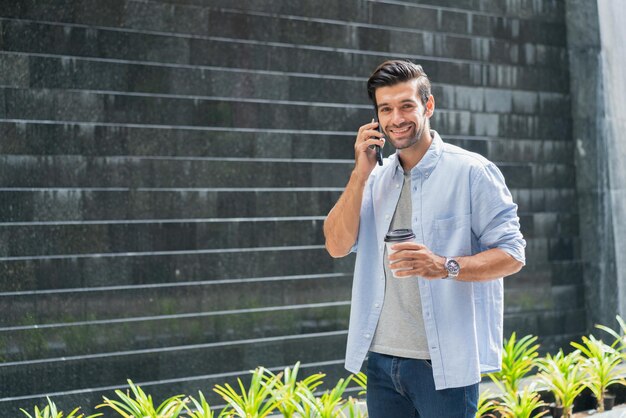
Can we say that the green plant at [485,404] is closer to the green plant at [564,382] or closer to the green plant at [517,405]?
the green plant at [517,405]

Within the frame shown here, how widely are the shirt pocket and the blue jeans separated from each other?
1.33ft

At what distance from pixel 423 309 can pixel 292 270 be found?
4.10m

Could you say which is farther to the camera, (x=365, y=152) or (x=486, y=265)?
(x=365, y=152)

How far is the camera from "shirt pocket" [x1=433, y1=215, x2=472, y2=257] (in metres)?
3.45

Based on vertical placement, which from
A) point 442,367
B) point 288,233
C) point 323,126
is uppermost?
point 323,126

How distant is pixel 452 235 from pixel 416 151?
13.5 inches

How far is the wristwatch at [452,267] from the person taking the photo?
130 inches

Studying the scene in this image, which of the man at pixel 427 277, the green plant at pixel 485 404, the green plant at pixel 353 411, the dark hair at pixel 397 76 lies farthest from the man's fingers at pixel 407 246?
the green plant at pixel 485 404

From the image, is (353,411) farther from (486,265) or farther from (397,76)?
(397,76)

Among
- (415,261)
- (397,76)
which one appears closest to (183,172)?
(397,76)

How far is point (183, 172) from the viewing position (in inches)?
272

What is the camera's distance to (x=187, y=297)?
A: 689 cm

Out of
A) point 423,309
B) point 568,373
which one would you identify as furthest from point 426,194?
point 568,373

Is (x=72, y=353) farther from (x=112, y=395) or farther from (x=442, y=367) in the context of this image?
(x=442, y=367)
